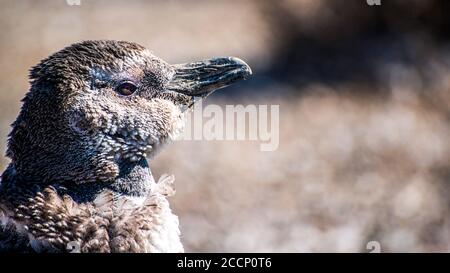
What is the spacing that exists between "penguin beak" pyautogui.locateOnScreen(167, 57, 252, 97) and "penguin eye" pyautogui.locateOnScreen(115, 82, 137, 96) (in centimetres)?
23

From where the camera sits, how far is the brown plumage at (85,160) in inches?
117

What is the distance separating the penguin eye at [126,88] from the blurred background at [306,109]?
150 cm

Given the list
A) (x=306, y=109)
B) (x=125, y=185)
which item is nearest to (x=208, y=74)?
(x=125, y=185)

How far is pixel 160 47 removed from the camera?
4996mm

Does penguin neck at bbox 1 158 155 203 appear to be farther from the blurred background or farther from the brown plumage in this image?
the blurred background

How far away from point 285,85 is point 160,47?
762mm

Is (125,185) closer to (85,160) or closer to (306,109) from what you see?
(85,160)

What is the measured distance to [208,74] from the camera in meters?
3.39

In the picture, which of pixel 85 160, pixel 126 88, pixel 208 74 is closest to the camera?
pixel 85 160

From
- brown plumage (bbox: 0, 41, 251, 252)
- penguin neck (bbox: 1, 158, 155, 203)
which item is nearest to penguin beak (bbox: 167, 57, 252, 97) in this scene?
brown plumage (bbox: 0, 41, 251, 252)

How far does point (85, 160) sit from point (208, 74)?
2.12 ft

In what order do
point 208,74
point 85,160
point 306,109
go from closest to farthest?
1. point 85,160
2. point 208,74
3. point 306,109
